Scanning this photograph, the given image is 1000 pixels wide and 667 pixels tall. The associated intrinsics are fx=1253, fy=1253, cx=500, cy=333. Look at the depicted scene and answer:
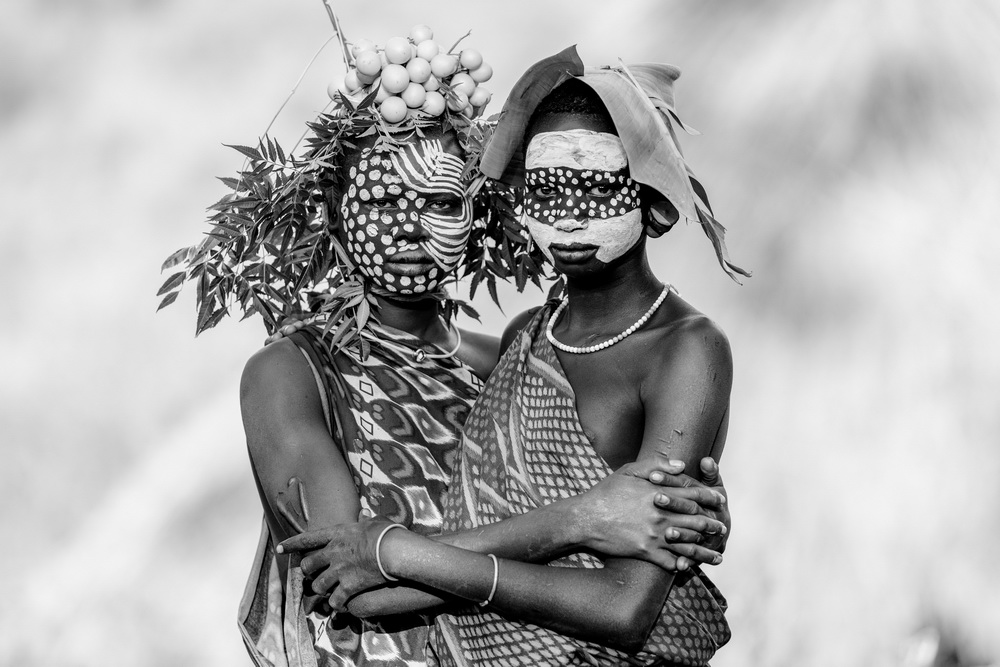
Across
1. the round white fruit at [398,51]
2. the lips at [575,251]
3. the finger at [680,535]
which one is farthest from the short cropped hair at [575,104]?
the finger at [680,535]

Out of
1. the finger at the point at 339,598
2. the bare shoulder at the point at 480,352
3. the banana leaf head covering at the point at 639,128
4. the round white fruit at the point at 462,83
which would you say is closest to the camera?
the banana leaf head covering at the point at 639,128

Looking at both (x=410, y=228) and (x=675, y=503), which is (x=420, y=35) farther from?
(x=675, y=503)

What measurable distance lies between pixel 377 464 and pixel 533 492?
0.57 metres

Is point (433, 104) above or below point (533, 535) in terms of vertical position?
above

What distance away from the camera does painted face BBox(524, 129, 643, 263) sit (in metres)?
2.82

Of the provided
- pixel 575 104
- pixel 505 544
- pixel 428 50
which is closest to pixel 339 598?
pixel 505 544

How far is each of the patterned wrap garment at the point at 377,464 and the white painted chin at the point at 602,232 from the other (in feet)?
2.47

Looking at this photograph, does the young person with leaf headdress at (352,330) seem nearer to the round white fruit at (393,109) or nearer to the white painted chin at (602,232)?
the round white fruit at (393,109)

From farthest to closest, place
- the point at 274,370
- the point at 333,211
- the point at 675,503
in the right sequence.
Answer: the point at 333,211 → the point at 274,370 → the point at 675,503

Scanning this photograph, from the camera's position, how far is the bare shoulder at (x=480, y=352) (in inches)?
144

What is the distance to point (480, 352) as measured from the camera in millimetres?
3715

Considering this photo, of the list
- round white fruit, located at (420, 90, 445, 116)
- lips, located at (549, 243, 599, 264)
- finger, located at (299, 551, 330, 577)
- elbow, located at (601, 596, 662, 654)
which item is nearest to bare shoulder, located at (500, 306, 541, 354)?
lips, located at (549, 243, 599, 264)

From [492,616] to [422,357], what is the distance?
2.80 ft

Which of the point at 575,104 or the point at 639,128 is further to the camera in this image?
the point at 575,104
